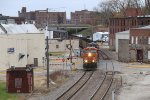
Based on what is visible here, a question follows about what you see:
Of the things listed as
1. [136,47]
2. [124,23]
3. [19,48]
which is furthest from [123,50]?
[124,23]

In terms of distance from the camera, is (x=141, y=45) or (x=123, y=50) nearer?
(x=141, y=45)

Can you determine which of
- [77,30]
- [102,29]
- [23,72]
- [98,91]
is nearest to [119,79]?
[98,91]

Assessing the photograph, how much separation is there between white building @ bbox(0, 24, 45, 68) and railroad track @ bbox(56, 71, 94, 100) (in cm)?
1115

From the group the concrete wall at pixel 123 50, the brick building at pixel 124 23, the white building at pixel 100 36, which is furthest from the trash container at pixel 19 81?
the white building at pixel 100 36

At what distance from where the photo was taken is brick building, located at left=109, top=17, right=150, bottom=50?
108 m

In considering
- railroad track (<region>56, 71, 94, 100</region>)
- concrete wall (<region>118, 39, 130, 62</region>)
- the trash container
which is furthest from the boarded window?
concrete wall (<region>118, 39, 130, 62</region>)

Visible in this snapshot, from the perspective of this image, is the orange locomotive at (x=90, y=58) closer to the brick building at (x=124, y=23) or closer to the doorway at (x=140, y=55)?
the doorway at (x=140, y=55)

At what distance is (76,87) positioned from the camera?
50.3 meters

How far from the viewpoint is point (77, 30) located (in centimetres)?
18712

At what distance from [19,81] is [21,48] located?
23971 millimetres

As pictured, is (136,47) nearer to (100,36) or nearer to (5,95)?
(5,95)

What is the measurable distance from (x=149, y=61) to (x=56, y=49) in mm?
35910

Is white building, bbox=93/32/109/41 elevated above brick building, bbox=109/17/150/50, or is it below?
below

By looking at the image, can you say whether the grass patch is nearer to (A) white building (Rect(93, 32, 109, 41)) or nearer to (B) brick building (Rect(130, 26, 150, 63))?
(B) brick building (Rect(130, 26, 150, 63))
